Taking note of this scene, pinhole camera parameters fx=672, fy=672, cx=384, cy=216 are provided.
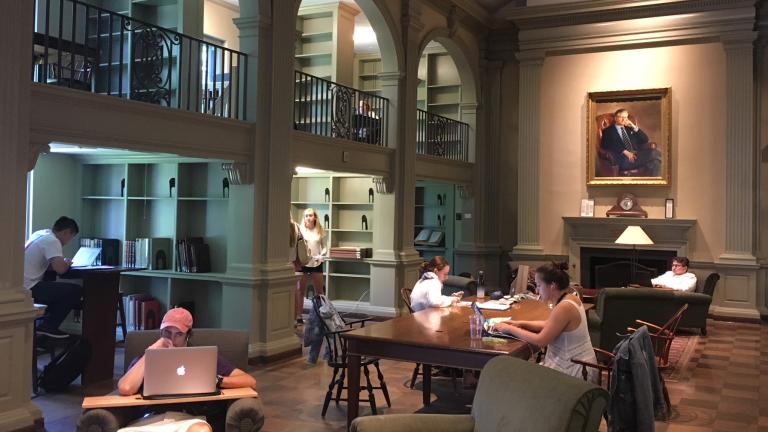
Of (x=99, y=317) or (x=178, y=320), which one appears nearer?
(x=178, y=320)

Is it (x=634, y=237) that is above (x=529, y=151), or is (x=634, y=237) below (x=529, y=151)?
below

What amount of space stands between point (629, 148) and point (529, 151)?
174cm

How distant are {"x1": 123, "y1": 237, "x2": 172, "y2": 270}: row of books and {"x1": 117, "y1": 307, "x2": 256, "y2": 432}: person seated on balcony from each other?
4324 millimetres

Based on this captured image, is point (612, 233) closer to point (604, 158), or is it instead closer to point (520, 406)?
point (604, 158)

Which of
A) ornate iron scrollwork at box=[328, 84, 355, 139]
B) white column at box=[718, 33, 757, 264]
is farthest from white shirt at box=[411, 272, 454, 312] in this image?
white column at box=[718, 33, 757, 264]

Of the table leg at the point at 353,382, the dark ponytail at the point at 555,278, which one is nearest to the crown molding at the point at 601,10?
the dark ponytail at the point at 555,278

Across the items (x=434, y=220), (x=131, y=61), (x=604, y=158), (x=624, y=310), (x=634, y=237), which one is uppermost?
(x=131, y=61)

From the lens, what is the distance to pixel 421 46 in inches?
409

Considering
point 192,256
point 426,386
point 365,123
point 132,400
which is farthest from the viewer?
point 365,123

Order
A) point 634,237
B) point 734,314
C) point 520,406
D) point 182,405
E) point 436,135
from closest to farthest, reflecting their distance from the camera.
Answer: point 520,406
point 182,405
point 634,237
point 734,314
point 436,135

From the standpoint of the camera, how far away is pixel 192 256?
7723 mm

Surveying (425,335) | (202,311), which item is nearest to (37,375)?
(202,311)

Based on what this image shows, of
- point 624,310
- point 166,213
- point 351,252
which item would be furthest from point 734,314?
point 166,213

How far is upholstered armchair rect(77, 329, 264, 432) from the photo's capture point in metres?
3.23
